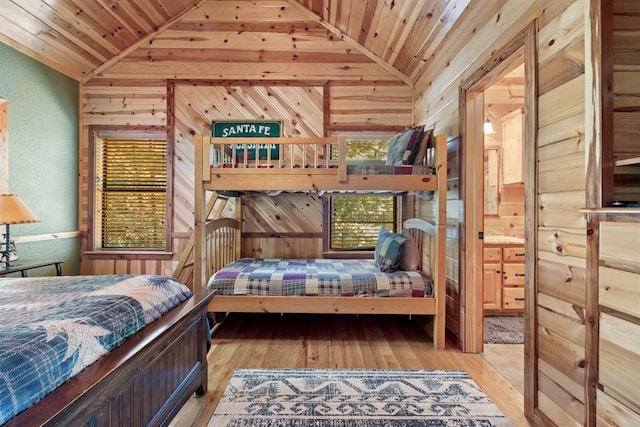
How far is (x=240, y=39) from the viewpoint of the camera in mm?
3740

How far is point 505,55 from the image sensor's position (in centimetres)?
197

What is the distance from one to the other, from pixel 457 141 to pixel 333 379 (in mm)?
2050

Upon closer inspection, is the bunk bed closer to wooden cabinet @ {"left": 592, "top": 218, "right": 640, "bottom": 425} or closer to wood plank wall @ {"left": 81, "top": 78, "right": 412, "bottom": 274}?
wood plank wall @ {"left": 81, "top": 78, "right": 412, "bottom": 274}

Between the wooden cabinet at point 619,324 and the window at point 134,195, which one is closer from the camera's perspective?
the wooden cabinet at point 619,324

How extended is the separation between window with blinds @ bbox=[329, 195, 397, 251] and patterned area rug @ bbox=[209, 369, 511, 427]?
185 cm

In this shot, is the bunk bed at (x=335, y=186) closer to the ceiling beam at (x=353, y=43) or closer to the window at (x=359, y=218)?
the window at (x=359, y=218)

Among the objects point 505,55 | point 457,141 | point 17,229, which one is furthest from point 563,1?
point 17,229

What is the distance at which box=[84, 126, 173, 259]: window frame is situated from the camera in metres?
3.70

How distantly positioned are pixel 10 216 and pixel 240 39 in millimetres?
2830

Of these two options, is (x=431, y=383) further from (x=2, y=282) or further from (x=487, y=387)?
(x=2, y=282)

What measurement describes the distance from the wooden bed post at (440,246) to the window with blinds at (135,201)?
10.0 ft

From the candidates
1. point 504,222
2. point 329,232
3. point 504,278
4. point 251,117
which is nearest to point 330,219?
point 329,232

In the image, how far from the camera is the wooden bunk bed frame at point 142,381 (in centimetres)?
83

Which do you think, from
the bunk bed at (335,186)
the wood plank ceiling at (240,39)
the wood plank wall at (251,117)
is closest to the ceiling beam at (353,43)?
the wood plank ceiling at (240,39)
